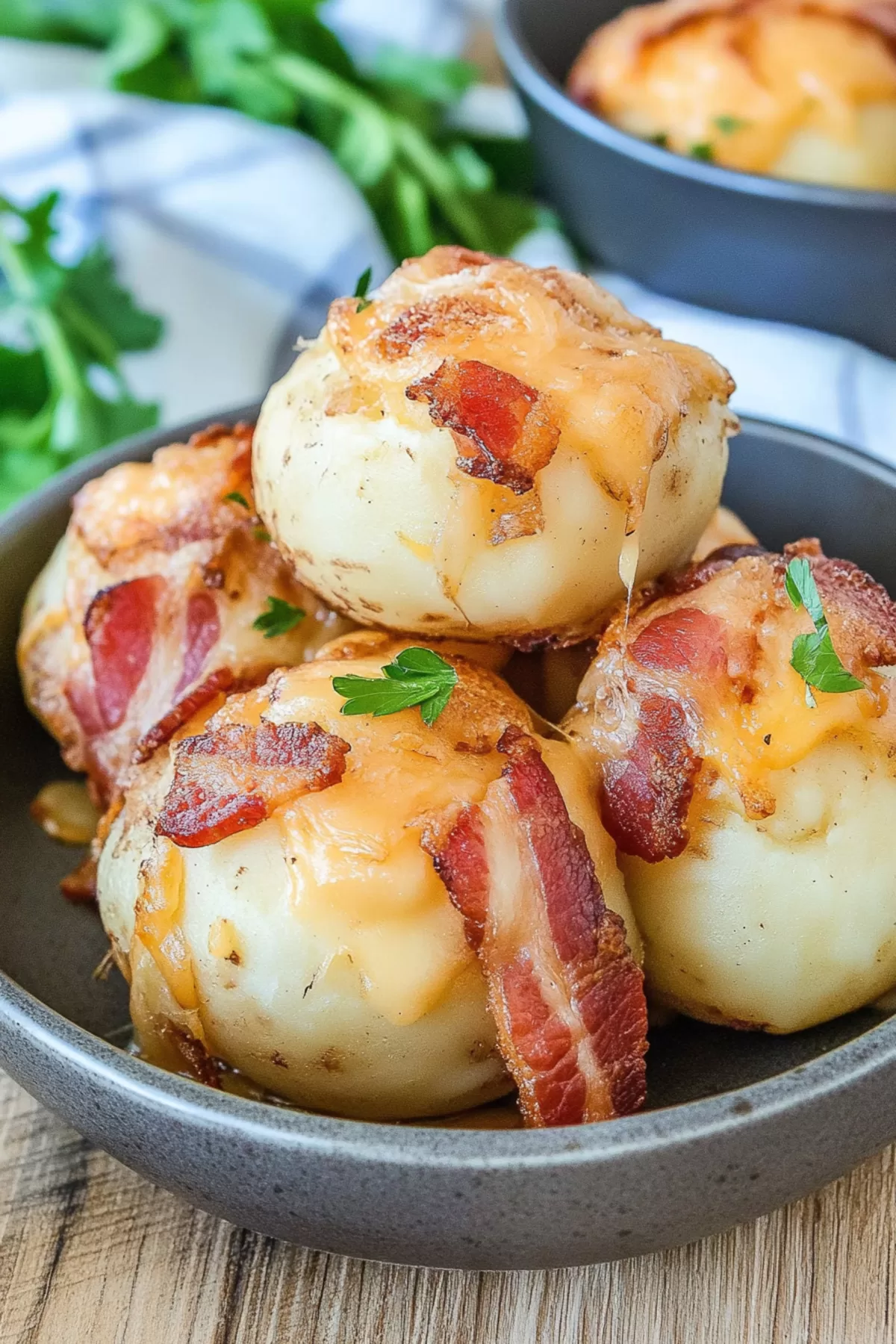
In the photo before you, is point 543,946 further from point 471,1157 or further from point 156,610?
point 156,610

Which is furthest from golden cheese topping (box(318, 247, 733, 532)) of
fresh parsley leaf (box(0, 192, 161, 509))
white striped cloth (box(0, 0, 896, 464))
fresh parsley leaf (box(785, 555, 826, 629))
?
white striped cloth (box(0, 0, 896, 464))

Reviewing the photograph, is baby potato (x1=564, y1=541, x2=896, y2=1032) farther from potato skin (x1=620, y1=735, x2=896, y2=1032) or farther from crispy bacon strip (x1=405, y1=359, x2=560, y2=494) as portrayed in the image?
crispy bacon strip (x1=405, y1=359, x2=560, y2=494)

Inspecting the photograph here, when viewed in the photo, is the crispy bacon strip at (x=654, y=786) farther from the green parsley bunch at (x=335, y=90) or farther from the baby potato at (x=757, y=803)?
the green parsley bunch at (x=335, y=90)

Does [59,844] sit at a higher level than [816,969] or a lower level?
lower

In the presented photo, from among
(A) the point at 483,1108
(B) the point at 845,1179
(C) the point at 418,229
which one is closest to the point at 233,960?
(A) the point at 483,1108

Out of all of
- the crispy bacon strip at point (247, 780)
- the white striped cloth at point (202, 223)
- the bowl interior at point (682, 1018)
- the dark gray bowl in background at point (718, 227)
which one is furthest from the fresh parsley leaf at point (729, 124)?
the crispy bacon strip at point (247, 780)

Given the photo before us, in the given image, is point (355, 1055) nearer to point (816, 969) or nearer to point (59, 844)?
point (816, 969)
